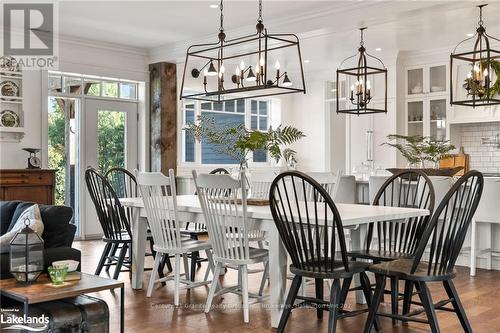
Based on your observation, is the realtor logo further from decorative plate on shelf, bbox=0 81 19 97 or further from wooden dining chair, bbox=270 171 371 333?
wooden dining chair, bbox=270 171 371 333

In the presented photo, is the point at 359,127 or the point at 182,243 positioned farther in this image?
the point at 359,127

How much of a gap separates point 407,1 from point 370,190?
186 cm

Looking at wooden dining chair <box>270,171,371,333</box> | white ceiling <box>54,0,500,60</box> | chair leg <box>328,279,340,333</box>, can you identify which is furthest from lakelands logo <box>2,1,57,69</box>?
chair leg <box>328,279,340,333</box>

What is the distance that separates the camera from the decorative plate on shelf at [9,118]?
22.1 feet

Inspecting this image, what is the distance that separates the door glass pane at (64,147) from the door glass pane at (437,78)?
17.0 ft

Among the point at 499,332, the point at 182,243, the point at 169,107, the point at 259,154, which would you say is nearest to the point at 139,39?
the point at 169,107

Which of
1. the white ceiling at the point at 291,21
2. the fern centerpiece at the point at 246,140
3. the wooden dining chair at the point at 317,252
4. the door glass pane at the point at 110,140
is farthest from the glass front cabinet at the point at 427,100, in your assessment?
the wooden dining chair at the point at 317,252

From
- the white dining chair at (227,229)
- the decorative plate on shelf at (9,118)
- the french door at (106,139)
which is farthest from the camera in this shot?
the french door at (106,139)

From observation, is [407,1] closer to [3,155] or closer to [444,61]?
[444,61]

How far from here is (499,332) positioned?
3.39 meters

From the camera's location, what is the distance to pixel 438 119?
8.30m

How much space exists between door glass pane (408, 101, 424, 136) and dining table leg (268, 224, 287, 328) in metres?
5.66

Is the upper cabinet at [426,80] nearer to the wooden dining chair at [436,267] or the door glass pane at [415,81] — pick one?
the door glass pane at [415,81]

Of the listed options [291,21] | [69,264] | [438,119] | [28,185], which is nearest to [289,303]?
[69,264]
